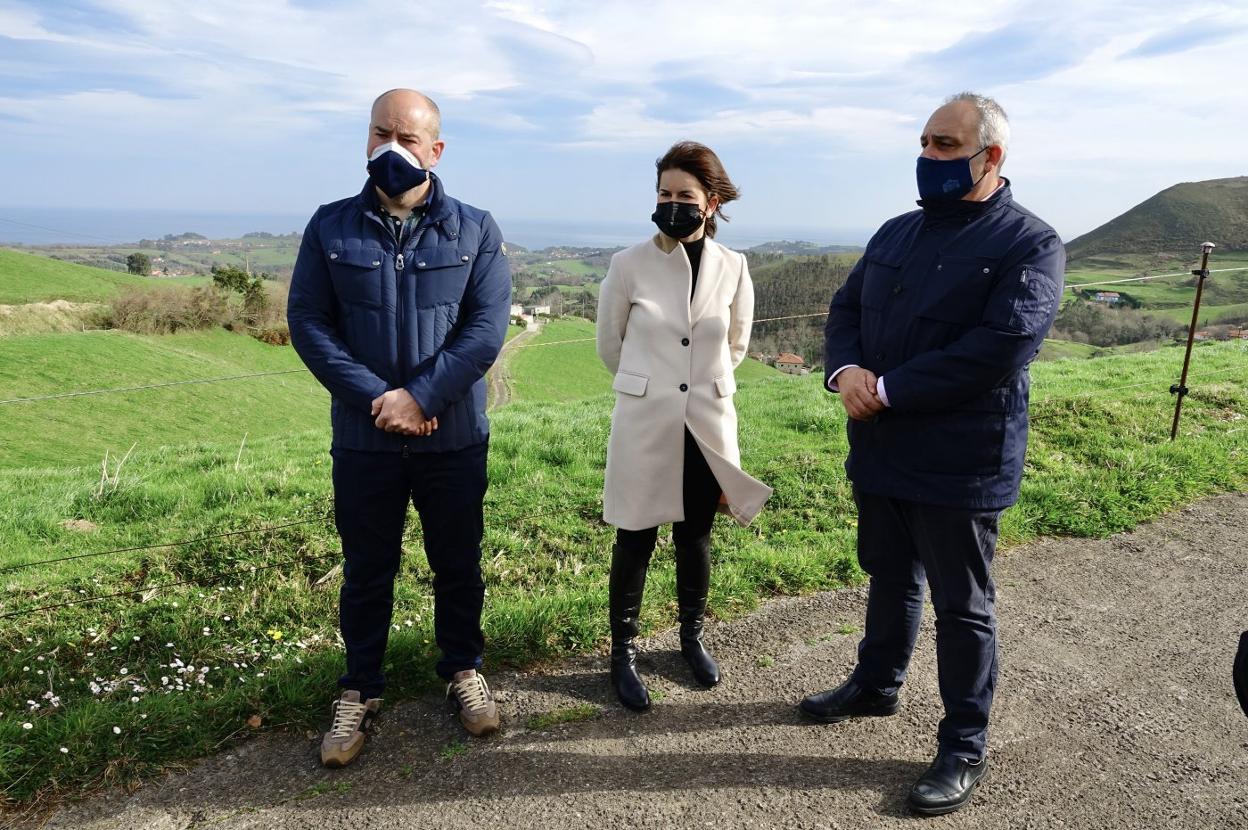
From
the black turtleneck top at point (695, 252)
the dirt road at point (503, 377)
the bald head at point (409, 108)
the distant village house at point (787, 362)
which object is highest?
the bald head at point (409, 108)

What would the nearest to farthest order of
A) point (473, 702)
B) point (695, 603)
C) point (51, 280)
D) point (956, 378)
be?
point (956, 378) → point (473, 702) → point (695, 603) → point (51, 280)

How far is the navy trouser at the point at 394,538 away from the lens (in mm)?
3150

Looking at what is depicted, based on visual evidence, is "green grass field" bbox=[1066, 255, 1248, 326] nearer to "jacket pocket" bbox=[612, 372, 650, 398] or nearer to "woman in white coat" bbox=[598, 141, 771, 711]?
"woman in white coat" bbox=[598, 141, 771, 711]

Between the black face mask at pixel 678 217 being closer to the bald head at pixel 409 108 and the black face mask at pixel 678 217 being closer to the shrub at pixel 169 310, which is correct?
the bald head at pixel 409 108

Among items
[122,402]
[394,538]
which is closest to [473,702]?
[394,538]

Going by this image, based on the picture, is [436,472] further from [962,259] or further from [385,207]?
[962,259]

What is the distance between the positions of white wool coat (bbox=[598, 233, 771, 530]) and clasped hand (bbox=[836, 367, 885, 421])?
0.54 m

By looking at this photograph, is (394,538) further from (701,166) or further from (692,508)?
(701,166)

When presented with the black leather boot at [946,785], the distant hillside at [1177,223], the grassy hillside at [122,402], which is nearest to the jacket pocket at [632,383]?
the black leather boot at [946,785]

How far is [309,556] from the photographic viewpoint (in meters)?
4.67

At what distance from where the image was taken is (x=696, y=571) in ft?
12.0

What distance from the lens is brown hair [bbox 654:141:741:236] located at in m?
3.27

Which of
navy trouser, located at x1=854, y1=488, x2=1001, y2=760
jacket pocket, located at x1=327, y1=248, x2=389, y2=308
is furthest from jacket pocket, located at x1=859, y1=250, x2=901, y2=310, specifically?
jacket pocket, located at x1=327, y1=248, x2=389, y2=308

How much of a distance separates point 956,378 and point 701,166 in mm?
1321
